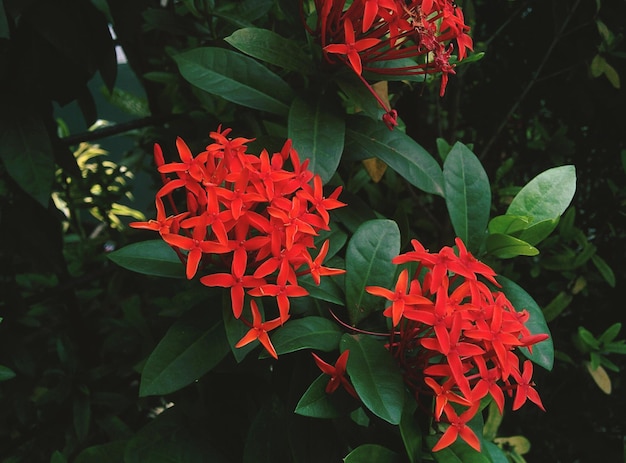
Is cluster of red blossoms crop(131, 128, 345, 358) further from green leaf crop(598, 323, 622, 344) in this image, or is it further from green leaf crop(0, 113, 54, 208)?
green leaf crop(598, 323, 622, 344)

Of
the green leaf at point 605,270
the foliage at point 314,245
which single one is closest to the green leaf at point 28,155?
the foliage at point 314,245

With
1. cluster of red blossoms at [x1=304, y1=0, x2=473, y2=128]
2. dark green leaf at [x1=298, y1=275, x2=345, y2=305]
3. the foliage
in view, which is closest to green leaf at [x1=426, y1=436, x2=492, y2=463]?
the foliage

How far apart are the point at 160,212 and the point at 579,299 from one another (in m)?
1.27

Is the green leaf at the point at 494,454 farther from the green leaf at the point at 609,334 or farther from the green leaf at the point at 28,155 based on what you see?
the green leaf at the point at 28,155

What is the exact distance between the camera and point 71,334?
1.63 m

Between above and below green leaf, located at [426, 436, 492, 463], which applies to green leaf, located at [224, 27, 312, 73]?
above

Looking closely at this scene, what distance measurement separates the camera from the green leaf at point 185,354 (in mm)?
745

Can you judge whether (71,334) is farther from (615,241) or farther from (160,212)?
(615,241)

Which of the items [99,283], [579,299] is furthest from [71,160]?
[579,299]

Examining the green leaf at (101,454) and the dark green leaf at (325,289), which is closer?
the dark green leaf at (325,289)

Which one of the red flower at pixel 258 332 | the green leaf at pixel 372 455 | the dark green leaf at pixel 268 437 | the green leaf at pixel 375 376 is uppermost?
the red flower at pixel 258 332

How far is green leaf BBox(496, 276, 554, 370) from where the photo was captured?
799mm

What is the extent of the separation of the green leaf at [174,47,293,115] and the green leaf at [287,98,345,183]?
1.8 inches

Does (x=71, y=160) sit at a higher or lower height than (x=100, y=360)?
higher
